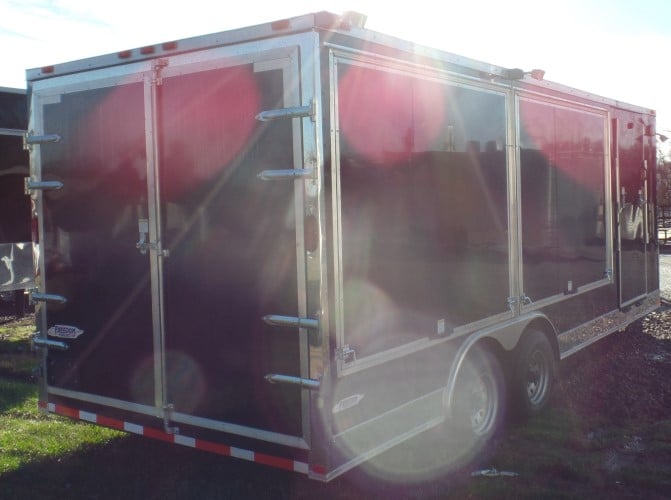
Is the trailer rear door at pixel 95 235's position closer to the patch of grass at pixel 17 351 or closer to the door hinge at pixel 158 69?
→ the door hinge at pixel 158 69

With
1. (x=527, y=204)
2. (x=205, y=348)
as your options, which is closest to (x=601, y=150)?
(x=527, y=204)

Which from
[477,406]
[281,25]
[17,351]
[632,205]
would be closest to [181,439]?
[477,406]

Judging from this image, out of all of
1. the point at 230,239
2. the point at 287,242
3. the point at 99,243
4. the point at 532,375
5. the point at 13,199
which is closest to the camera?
the point at 287,242

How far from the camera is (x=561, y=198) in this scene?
20.9 ft

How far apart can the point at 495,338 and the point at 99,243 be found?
8.74 feet

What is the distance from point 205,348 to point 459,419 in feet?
5.72

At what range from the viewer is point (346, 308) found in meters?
3.95

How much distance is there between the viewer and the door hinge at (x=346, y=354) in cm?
390

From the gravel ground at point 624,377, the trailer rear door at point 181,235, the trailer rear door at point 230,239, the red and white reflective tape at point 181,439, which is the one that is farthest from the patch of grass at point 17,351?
the gravel ground at point 624,377

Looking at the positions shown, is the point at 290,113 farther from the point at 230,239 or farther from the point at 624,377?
the point at 624,377

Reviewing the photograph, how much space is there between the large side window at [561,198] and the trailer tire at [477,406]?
0.74m

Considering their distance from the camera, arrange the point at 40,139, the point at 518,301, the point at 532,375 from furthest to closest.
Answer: the point at 532,375 → the point at 518,301 → the point at 40,139

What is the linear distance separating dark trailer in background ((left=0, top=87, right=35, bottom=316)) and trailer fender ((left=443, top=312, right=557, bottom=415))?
7009 millimetres

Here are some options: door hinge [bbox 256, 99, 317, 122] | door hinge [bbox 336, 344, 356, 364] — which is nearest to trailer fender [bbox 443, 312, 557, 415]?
door hinge [bbox 336, 344, 356, 364]
